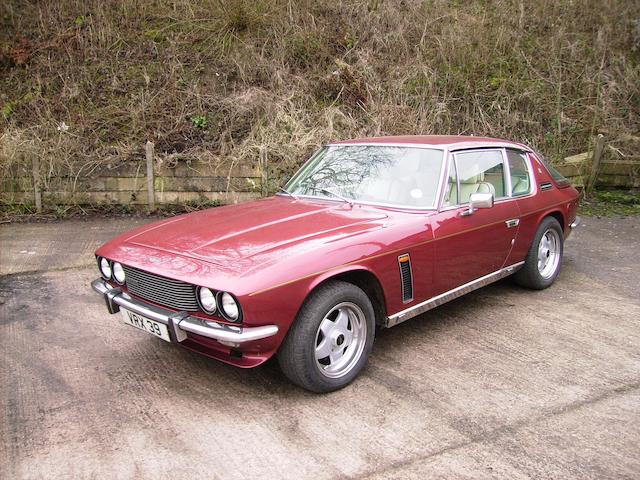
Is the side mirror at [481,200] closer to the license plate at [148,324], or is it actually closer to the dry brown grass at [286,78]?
the license plate at [148,324]

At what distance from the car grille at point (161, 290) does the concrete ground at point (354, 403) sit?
1.89 feet

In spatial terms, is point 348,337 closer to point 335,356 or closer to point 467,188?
point 335,356

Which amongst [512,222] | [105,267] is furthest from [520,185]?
[105,267]

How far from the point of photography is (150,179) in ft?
25.8

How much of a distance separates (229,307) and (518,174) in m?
3.21

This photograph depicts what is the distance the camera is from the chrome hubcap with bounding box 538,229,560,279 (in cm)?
518

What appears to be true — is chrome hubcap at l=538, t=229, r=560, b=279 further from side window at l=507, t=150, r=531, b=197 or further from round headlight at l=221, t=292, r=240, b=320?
round headlight at l=221, t=292, r=240, b=320

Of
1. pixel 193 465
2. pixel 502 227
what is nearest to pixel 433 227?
pixel 502 227

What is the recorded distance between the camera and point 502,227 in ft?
14.4

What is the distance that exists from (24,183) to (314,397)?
20.6ft

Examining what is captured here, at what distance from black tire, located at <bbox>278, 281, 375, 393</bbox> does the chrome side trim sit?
277 mm

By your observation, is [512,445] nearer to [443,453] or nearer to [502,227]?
[443,453]

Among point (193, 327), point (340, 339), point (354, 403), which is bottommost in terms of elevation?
point (354, 403)

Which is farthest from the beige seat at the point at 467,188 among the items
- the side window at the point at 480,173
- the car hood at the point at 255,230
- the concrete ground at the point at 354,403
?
the concrete ground at the point at 354,403
